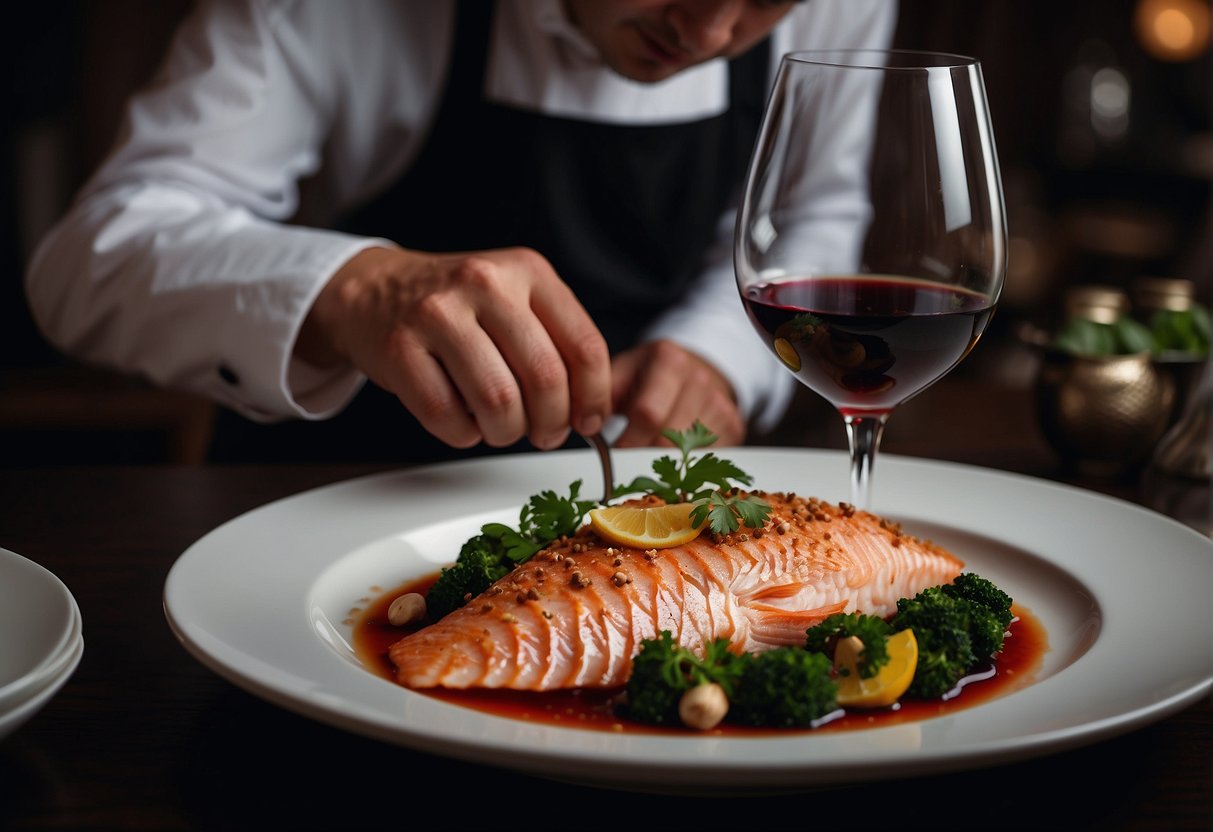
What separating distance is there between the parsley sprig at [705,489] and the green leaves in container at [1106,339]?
846mm

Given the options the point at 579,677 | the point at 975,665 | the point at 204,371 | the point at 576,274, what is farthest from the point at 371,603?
the point at 576,274

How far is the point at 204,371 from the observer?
207cm

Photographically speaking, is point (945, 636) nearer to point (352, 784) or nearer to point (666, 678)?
point (666, 678)

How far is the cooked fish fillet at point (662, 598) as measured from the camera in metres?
1.17

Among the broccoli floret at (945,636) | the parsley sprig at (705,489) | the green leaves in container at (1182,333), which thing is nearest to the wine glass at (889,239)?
the parsley sprig at (705,489)

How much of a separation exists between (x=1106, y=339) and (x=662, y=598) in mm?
1193

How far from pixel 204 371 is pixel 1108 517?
1.46 metres

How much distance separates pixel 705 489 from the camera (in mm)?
1481

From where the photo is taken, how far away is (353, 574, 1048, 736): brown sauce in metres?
1.07

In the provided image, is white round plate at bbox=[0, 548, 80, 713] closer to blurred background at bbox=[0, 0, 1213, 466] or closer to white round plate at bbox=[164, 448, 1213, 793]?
white round plate at bbox=[164, 448, 1213, 793]

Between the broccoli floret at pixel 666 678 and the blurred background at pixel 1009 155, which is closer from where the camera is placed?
the broccoli floret at pixel 666 678

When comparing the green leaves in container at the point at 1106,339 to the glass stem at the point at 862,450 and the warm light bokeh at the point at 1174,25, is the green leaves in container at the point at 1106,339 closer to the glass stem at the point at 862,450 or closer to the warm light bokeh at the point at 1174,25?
the glass stem at the point at 862,450

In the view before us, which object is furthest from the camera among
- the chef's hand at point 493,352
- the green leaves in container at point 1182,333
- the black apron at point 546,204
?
the black apron at point 546,204

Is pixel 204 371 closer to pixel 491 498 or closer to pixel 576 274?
pixel 491 498
